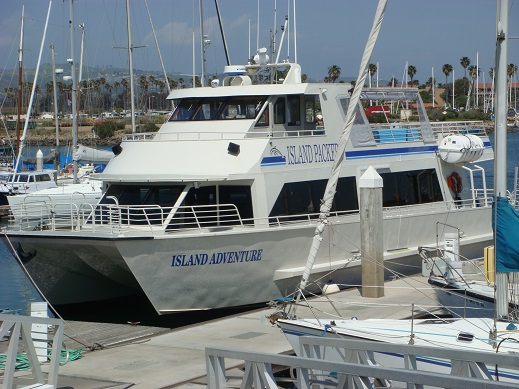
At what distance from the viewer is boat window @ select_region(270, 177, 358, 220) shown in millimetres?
15578

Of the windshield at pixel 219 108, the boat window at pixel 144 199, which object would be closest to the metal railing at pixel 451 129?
the windshield at pixel 219 108

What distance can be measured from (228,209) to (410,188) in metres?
4.96

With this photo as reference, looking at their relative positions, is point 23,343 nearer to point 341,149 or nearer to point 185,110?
point 341,149

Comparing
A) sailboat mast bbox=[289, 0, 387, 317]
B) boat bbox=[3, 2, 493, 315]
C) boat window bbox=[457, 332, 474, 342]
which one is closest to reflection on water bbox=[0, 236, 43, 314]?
boat bbox=[3, 2, 493, 315]

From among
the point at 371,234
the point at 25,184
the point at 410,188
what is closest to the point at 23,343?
the point at 371,234

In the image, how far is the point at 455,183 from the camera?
64.4ft

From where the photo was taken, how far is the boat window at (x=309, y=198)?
15578mm

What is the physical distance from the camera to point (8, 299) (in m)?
21.9

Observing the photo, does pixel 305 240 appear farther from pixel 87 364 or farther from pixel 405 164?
pixel 87 364

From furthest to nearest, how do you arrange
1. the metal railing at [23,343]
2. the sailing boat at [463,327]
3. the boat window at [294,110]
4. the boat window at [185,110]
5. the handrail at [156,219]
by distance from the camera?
the boat window at [185,110]
the boat window at [294,110]
the handrail at [156,219]
the sailing boat at [463,327]
the metal railing at [23,343]

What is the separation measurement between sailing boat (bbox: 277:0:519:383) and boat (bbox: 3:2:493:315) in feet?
13.2

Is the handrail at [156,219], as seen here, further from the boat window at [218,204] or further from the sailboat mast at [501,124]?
the sailboat mast at [501,124]

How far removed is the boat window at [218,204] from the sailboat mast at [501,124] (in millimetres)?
5060

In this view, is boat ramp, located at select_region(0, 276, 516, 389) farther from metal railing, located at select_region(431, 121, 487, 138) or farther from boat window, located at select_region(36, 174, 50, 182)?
boat window, located at select_region(36, 174, 50, 182)
